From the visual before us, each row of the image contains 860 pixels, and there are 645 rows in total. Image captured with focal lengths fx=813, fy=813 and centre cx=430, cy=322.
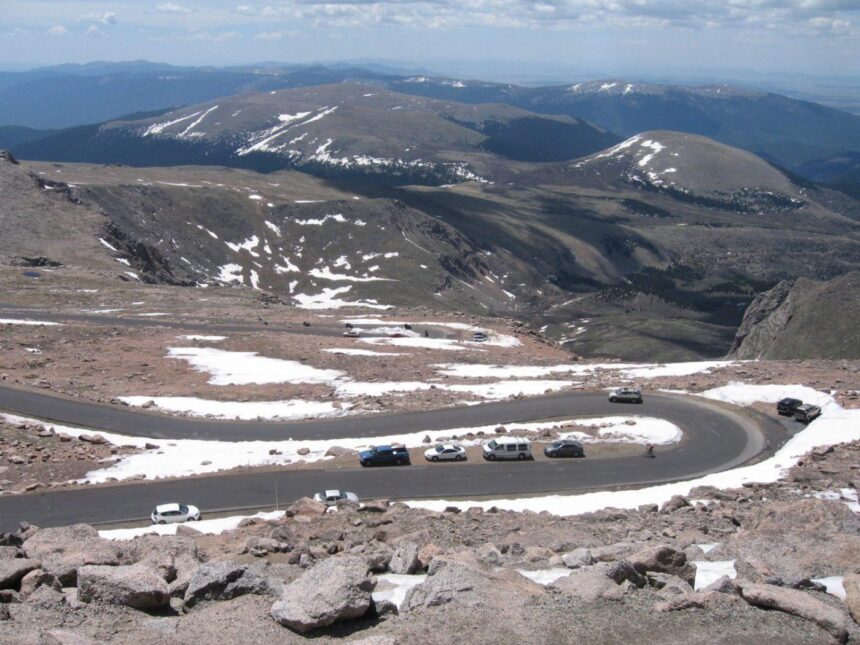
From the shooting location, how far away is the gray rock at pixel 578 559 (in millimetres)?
17781

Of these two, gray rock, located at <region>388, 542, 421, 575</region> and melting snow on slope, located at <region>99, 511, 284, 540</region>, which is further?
melting snow on slope, located at <region>99, 511, 284, 540</region>

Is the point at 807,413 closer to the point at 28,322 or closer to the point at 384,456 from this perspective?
the point at 384,456

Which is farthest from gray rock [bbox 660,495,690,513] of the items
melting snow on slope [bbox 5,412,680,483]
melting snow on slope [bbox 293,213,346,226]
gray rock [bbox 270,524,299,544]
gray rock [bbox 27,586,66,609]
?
melting snow on slope [bbox 293,213,346,226]

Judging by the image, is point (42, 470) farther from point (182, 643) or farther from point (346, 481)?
point (182, 643)

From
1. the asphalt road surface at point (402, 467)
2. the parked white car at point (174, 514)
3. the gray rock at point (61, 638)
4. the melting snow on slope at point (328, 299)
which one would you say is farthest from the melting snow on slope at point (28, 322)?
the melting snow on slope at point (328, 299)

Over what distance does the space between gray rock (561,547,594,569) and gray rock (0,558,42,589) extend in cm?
1080

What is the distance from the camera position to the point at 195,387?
4722cm

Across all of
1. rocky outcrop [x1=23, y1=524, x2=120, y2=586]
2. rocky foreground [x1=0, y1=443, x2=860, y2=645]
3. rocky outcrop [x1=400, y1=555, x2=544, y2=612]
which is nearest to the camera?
rocky foreground [x1=0, y1=443, x2=860, y2=645]

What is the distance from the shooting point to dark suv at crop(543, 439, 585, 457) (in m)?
36.0

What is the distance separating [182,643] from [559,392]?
3593 cm

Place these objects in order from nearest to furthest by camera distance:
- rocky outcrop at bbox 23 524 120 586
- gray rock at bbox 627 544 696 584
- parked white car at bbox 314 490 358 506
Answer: rocky outcrop at bbox 23 524 120 586 < gray rock at bbox 627 544 696 584 < parked white car at bbox 314 490 358 506

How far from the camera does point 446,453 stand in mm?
35281

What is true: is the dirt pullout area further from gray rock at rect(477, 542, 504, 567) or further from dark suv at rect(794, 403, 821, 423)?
dark suv at rect(794, 403, 821, 423)

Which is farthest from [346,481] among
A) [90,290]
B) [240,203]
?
[240,203]
